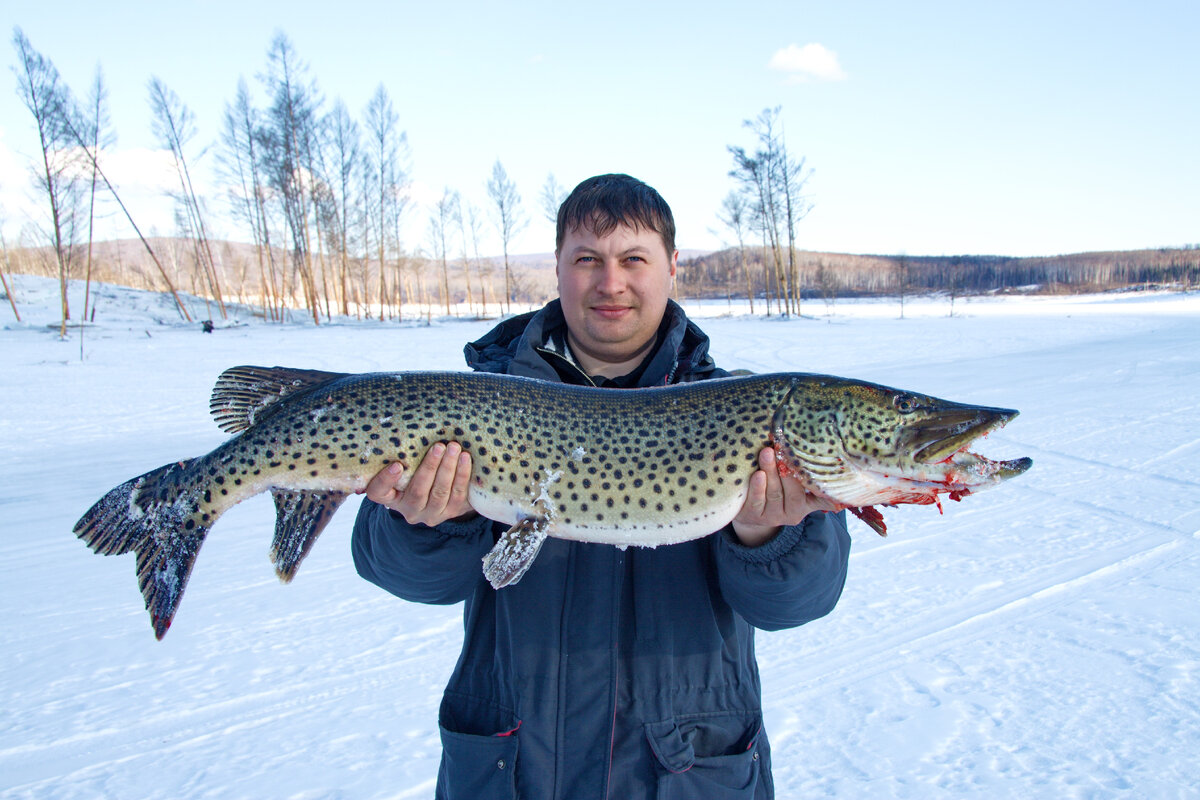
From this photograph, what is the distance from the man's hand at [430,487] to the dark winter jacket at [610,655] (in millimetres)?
44

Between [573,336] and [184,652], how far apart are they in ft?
9.70

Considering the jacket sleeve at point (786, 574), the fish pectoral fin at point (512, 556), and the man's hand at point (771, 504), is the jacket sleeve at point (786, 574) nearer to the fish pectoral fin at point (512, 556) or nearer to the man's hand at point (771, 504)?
the man's hand at point (771, 504)

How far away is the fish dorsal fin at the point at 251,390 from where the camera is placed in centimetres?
240

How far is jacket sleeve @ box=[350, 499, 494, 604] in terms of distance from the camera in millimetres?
2066

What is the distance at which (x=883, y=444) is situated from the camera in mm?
2248

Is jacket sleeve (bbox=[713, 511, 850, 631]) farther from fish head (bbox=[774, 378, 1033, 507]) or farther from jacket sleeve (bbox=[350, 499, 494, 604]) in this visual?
jacket sleeve (bbox=[350, 499, 494, 604])

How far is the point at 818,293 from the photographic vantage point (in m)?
75.8

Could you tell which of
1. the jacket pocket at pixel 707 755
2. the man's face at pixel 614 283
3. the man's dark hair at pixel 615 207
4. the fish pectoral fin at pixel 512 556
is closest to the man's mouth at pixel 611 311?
the man's face at pixel 614 283

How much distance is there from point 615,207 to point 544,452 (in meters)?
0.93

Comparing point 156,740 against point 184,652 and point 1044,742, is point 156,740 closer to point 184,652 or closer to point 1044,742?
point 184,652

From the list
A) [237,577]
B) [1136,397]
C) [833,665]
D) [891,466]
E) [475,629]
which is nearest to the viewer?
[475,629]

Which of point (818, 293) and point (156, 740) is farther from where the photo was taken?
point (818, 293)

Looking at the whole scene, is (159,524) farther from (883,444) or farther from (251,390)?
(883,444)

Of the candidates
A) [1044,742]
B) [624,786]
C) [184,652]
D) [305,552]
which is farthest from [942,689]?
[184,652]
